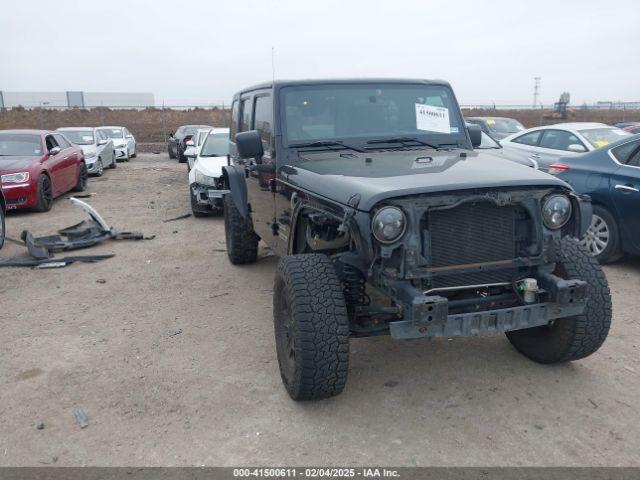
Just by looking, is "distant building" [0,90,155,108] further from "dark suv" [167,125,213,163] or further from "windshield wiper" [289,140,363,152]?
"windshield wiper" [289,140,363,152]

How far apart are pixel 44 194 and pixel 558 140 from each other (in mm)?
9504

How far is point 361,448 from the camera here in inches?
120

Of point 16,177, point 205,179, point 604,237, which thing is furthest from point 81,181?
point 604,237

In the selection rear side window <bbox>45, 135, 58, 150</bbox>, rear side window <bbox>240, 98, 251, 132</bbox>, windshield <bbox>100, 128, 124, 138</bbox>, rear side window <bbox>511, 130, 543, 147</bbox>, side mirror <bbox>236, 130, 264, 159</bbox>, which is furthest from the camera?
windshield <bbox>100, 128, 124, 138</bbox>

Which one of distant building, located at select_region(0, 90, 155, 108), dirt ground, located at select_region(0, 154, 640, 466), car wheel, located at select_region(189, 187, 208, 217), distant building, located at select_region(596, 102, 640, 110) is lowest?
dirt ground, located at select_region(0, 154, 640, 466)

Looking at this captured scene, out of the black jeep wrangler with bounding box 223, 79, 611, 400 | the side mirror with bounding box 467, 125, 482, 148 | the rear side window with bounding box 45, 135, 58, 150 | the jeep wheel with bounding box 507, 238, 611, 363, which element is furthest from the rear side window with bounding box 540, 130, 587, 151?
the rear side window with bounding box 45, 135, 58, 150

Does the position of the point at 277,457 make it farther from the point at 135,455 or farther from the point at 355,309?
the point at 355,309

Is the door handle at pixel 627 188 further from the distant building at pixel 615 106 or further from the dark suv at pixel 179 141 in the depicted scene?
the distant building at pixel 615 106

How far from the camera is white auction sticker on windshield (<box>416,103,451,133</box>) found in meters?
4.73

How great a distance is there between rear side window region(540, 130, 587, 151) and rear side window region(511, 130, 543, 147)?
0.48 feet

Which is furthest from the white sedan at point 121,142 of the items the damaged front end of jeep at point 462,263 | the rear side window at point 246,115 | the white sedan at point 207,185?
Answer: the damaged front end of jeep at point 462,263

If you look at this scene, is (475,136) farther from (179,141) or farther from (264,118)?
(179,141)

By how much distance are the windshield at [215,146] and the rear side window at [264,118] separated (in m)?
5.15

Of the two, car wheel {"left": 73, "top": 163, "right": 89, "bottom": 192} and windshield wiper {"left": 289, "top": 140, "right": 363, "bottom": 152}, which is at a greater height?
windshield wiper {"left": 289, "top": 140, "right": 363, "bottom": 152}
